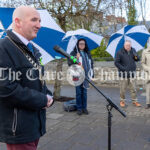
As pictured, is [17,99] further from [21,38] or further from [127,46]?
[127,46]

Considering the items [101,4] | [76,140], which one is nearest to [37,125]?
[76,140]

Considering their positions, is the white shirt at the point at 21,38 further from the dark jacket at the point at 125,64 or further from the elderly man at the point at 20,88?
the dark jacket at the point at 125,64

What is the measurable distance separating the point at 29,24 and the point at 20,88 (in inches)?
22.6

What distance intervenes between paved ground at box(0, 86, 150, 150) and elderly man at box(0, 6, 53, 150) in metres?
1.89

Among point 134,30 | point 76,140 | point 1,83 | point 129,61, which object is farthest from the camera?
point 134,30

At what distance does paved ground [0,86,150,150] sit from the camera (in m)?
3.59

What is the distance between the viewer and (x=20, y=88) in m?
1.67

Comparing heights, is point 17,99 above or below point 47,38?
below

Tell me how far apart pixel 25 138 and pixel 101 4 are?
6.75 meters

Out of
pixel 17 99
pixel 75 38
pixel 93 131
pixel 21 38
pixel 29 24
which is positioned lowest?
pixel 93 131

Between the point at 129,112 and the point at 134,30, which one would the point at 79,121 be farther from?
the point at 134,30

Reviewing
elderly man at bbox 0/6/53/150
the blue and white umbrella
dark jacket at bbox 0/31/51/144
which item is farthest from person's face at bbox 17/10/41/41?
the blue and white umbrella

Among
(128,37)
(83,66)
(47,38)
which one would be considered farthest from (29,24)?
(128,37)

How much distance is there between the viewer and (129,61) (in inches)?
244
